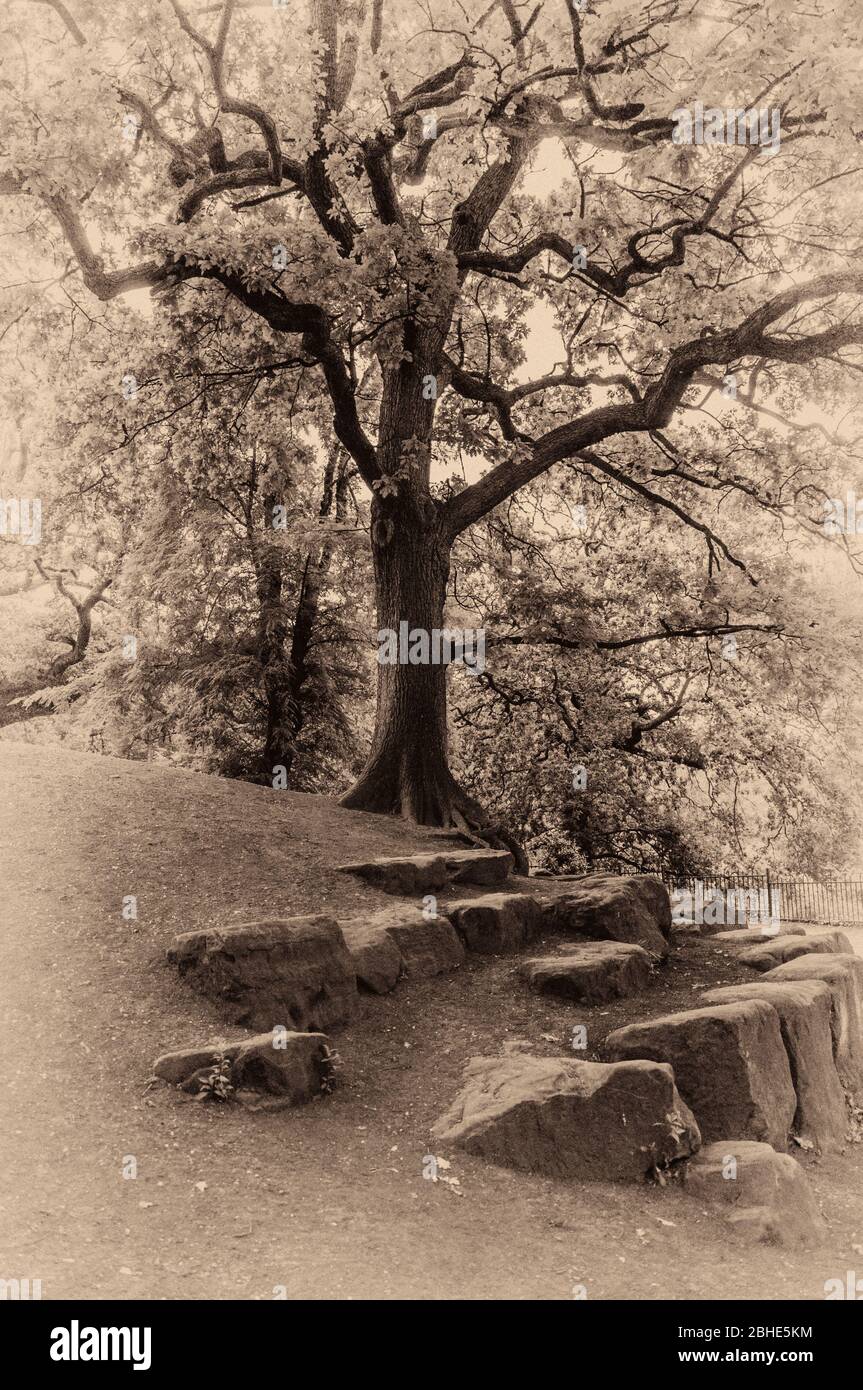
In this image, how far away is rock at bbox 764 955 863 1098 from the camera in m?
8.36

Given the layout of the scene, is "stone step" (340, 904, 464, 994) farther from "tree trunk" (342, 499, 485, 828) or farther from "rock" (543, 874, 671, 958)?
"tree trunk" (342, 499, 485, 828)

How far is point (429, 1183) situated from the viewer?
18.7 ft

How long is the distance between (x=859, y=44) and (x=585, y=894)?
7211mm

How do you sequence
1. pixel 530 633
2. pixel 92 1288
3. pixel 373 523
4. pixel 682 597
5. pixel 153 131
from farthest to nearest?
1. pixel 682 597
2. pixel 530 633
3. pixel 373 523
4. pixel 153 131
5. pixel 92 1288

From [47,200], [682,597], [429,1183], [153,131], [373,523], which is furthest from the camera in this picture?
[682,597]

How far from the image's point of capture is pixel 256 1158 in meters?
5.61

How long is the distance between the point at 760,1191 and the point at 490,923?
3.36 meters

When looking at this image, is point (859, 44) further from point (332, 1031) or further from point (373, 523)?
point (332, 1031)

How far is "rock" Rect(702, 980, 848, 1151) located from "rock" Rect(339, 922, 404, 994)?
237 cm

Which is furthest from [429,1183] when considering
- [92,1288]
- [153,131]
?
[153,131]

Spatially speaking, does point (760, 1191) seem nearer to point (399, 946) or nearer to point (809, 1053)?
point (809, 1053)

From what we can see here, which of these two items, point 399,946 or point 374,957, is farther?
point 399,946

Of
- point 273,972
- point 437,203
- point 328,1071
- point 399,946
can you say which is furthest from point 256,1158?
point 437,203

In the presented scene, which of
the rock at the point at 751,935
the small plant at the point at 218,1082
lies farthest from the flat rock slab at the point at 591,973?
the small plant at the point at 218,1082
